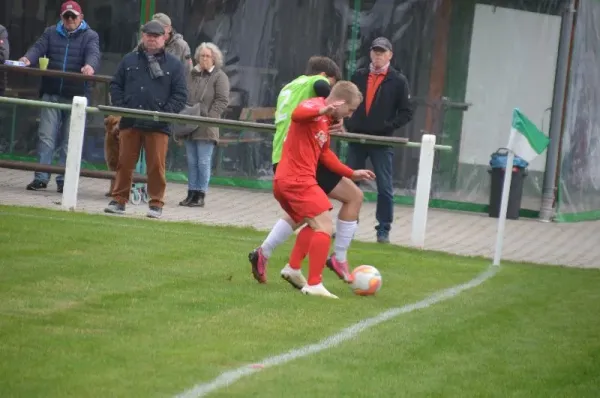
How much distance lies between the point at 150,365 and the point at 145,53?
8.94 metres

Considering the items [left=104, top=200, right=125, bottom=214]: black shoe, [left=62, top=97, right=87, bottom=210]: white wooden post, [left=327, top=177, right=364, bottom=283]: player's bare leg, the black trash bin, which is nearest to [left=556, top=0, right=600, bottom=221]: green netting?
the black trash bin

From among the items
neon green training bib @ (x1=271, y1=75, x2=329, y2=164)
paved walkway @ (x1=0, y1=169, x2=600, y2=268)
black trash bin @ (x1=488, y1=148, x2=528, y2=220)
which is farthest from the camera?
black trash bin @ (x1=488, y1=148, x2=528, y2=220)

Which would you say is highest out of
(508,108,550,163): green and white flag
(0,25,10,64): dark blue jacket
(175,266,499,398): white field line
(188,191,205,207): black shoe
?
(0,25,10,64): dark blue jacket

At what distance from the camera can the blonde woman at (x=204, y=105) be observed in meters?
18.9

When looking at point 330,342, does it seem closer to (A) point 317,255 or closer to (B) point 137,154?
(A) point 317,255

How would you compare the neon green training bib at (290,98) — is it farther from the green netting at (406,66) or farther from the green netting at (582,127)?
the green netting at (582,127)

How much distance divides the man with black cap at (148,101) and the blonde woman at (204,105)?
2055 mm

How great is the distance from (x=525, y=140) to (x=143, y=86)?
4.26 m

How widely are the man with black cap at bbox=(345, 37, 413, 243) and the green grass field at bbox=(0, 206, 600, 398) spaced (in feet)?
5.74

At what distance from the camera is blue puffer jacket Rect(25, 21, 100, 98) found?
18891 millimetres

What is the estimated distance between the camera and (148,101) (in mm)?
16703

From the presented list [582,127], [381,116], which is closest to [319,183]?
[381,116]

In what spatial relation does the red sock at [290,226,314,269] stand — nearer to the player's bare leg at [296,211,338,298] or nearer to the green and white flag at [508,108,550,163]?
the player's bare leg at [296,211,338,298]

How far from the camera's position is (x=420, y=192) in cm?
1622
